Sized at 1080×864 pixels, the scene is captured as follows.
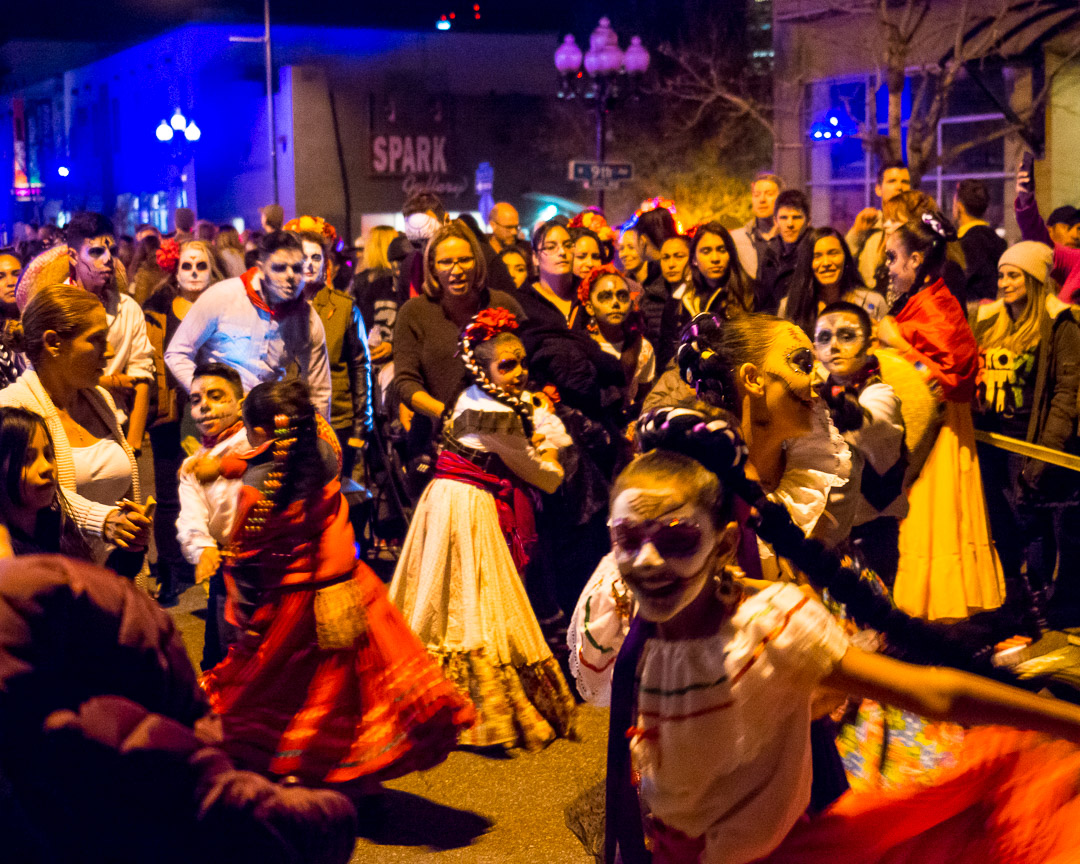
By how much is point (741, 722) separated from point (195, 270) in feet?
23.6

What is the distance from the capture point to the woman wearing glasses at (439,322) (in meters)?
6.68

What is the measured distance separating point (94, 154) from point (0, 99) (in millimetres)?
11951

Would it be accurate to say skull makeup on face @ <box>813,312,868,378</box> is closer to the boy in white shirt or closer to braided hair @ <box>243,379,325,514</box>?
braided hair @ <box>243,379,325,514</box>

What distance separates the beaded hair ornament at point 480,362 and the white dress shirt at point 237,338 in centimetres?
136

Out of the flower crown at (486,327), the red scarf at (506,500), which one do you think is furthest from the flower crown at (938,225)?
the red scarf at (506,500)

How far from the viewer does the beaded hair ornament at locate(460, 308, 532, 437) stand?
573cm

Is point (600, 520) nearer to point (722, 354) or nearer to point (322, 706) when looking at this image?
point (322, 706)

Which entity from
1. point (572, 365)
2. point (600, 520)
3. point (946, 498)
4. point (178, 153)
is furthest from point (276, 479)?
point (178, 153)

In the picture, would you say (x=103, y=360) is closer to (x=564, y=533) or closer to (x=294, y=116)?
(x=564, y=533)

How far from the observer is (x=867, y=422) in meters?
5.05

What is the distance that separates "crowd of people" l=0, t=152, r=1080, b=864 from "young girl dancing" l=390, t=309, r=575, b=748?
0.01 metres

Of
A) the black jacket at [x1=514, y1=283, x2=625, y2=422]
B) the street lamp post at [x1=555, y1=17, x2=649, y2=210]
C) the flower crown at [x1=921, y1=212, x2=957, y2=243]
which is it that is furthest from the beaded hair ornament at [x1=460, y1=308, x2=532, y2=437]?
the street lamp post at [x1=555, y1=17, x2=649, y2=210]

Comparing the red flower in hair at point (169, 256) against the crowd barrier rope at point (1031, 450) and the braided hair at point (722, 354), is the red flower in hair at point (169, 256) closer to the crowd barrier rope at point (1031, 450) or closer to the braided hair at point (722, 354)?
the crowd barrier rope at point (1031, 450)

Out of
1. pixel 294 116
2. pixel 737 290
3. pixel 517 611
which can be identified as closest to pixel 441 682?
pixel 517 611
